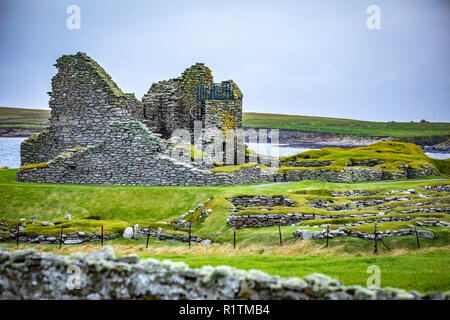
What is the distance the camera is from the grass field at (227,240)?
1402 centimetres

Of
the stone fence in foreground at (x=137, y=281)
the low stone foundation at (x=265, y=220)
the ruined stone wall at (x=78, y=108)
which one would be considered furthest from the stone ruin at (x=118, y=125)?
the stone fence in foreground at (x=137, y=281)

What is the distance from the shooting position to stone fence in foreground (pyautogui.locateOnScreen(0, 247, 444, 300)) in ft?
32.2

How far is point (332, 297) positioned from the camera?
9.64 meters

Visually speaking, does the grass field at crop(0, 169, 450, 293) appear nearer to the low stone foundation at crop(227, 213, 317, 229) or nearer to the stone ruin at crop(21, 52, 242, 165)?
the low stone foundation at crop(227, 213, 317, 229)

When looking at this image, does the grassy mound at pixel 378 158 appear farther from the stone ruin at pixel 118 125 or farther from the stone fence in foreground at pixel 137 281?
the stone fence in foreground at pixel 137 281

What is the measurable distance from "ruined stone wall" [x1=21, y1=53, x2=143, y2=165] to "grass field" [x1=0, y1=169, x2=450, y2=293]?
3.33m

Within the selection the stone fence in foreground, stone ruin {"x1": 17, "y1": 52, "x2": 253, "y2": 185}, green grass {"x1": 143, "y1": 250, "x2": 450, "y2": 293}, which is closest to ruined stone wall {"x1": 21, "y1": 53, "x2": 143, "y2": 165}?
stone ruin {"x1": 17, "y1": 52, "x2": 253, "y2": 185}

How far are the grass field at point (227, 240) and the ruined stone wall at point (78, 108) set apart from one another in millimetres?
3327

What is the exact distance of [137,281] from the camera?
10.5 meters

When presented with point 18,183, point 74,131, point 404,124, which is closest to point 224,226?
point 18,183

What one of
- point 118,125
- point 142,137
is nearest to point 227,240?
point 142,137

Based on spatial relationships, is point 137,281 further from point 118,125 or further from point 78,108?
point 78,108
